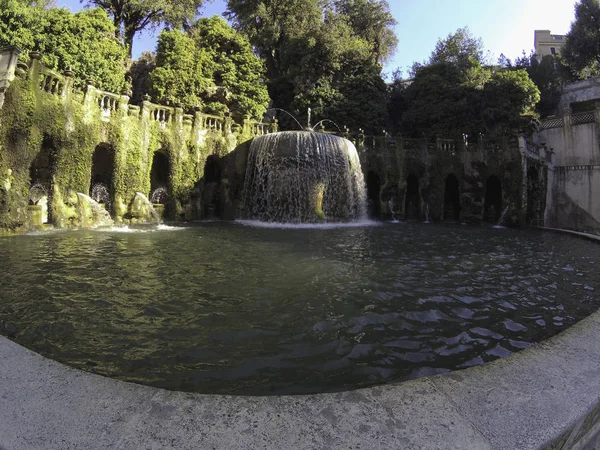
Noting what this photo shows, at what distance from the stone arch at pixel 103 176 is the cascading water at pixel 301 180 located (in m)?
5.87

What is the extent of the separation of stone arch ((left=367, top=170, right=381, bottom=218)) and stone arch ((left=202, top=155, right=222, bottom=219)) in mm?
8717

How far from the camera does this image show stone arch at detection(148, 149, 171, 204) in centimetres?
1681

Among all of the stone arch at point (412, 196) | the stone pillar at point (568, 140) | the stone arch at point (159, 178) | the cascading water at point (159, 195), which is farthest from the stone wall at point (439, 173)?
the cascading water at point (159, 195)

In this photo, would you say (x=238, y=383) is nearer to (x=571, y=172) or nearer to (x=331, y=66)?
(x=571, y=172)

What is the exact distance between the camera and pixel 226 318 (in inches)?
146

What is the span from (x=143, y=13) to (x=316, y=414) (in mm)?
33122

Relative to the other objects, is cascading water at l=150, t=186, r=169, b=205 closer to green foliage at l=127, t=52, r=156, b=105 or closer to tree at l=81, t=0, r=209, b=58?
green foliage at l=127, t=52, r=156, b=105

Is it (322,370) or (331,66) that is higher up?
(331,66)

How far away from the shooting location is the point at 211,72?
77.0 ft

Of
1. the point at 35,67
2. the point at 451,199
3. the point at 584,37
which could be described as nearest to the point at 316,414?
the point at 35,67

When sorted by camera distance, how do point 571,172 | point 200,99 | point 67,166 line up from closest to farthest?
point 67,166 → point 571,172 → point 200,99

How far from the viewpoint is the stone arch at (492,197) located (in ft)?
68.7

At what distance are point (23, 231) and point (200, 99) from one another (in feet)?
48.6


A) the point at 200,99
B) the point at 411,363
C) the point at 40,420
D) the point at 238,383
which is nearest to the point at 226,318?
the point at 238,383
